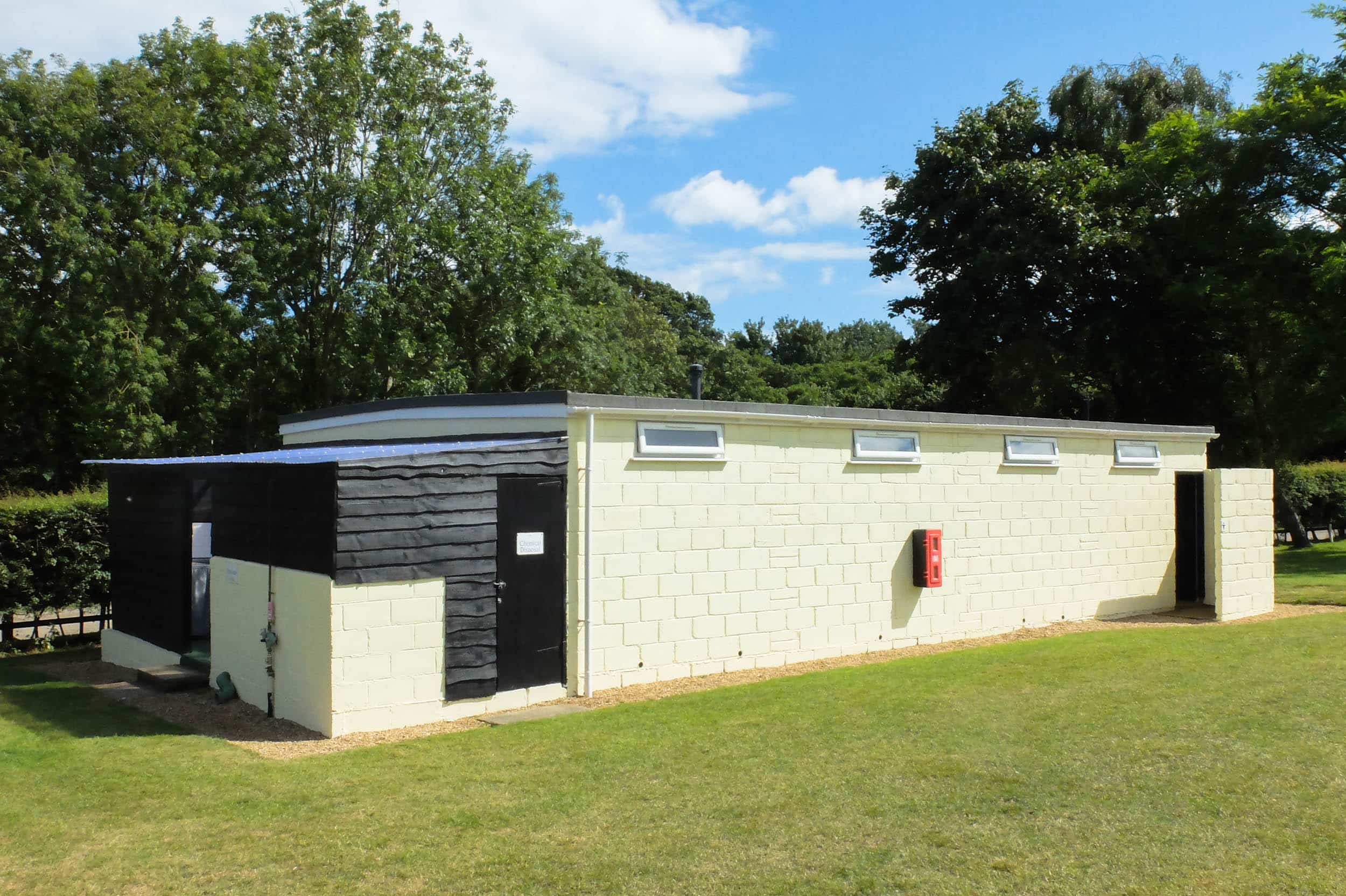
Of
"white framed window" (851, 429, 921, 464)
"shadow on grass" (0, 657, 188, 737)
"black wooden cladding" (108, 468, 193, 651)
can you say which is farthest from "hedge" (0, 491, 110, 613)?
"white framed window" (851, 429, 921, 464)

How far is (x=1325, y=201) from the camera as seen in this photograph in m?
24.0

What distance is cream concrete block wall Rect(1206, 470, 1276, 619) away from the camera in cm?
1443

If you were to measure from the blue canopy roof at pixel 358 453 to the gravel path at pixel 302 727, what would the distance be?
2168 mm

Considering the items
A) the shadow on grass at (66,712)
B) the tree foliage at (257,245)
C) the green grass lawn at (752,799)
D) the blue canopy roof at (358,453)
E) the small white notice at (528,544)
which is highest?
the tree foliage at (257,245)

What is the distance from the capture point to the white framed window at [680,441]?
997 cm

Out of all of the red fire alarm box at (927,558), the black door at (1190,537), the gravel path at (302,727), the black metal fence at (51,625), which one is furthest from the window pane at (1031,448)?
the black metal fence at (51,625)

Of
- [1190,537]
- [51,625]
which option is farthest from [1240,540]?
[51,625]

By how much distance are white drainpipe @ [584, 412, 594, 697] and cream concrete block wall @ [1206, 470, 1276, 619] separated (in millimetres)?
9423

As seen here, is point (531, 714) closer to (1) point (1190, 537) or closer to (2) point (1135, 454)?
(2) point (1135, 454)

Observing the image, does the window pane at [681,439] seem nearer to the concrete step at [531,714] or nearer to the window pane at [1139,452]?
the concrete step at [531,714]

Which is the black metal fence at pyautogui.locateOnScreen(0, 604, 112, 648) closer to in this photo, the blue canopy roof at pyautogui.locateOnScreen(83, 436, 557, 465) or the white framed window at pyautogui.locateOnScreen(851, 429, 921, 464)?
the blue canopy roof at pyautogui.locateOnScreen(83, 436, 557, 465)

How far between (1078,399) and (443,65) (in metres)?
19.4

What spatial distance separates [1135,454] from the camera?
15.0 m

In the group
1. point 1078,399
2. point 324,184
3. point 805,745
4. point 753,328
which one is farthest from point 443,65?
point 753,328
